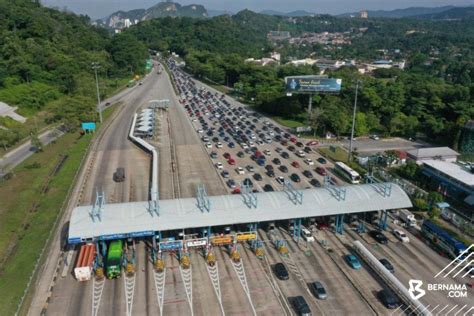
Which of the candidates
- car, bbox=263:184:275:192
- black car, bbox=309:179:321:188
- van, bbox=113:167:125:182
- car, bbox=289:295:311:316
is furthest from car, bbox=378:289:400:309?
van, bbox=113:167:125:182

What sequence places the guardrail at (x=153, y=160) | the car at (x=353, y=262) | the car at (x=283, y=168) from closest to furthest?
the car at (x=353, y=262) → the guardrail at (x=153, y=160) → the car at (x=283, y=168)

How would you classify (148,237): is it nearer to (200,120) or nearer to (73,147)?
(73,147)

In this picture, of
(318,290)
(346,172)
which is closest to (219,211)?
(318,290)

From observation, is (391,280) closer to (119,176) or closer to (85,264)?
(85,264)

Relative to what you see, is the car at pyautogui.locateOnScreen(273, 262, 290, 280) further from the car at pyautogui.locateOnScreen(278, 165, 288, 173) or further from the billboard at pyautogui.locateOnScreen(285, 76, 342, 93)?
the billboard at pyautogui.locateOnScreen(285, 76, 342, 93)

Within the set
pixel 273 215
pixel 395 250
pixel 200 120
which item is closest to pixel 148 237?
pixel 273 215

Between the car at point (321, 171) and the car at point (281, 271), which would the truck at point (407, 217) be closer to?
the car at point (321, 171)

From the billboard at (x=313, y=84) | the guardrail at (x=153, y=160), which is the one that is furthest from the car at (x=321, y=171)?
the billboard at (x=313, y=84)
